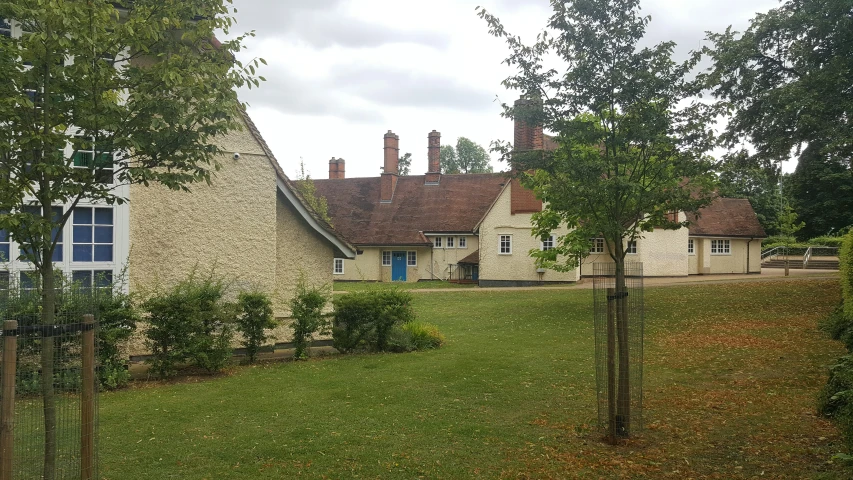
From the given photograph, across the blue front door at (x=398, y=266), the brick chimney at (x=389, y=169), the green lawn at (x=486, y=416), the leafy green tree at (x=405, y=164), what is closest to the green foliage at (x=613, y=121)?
the green lawn at (x=486, y=416)

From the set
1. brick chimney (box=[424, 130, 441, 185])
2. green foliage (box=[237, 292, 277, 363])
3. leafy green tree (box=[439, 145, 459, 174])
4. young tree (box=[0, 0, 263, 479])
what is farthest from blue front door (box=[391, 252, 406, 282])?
leafy green tree (box=[439, 145, 459, 174])

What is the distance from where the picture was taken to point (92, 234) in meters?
12.1

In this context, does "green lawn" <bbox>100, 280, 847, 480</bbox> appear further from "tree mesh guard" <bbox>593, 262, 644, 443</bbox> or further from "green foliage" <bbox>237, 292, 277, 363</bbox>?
"green foliage" <bbox>237, 292, 277, 363</bbox>

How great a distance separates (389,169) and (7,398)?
38446 mm

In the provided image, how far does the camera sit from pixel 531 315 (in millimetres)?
20406

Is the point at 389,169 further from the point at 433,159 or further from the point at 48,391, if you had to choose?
the point at 48,391

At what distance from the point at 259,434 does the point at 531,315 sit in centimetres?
1387

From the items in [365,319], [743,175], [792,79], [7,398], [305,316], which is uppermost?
[792,79]

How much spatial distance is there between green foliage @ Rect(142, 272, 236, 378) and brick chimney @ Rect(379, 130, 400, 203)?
29781 millimetres

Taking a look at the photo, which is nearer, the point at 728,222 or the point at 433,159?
the point at 728,222

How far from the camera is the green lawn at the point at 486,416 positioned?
6465 mm

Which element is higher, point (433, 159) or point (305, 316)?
point (433, 159)

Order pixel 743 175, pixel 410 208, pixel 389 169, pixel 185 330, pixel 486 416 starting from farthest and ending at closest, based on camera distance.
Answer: pixel 389 169
pixel 410 208
pixel 743 175
pixel 185 330
pixel 486 416

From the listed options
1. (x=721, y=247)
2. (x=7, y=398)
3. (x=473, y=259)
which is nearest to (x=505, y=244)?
(x=473, y=259)
